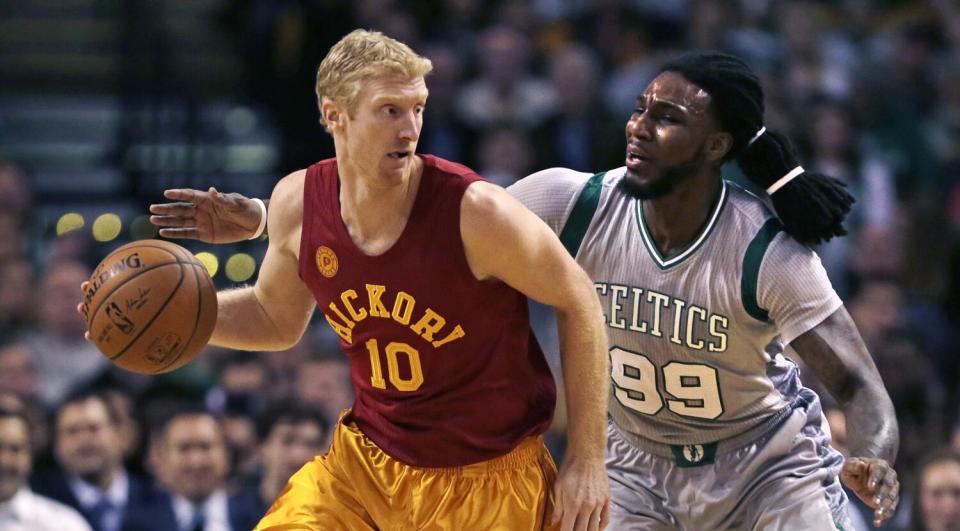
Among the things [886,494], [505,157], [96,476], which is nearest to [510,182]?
[505,157]

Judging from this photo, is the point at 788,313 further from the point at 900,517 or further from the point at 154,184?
the point at 154,184

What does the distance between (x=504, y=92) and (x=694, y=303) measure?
554cm

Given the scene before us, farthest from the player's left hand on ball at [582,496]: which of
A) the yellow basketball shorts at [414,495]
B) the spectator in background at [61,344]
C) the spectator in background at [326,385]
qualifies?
the spectator in background at [61,344]

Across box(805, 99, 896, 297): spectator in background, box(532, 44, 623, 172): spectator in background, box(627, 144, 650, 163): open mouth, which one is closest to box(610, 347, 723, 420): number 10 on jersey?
box(627, 144, 650, 163): open mouth

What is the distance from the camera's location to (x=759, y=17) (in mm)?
10859

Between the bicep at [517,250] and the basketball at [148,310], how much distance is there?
0.83m

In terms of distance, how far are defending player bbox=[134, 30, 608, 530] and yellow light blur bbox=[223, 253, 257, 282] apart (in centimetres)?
495

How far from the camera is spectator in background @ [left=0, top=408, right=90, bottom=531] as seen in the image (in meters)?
6.43

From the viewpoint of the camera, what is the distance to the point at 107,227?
9312 millimetres

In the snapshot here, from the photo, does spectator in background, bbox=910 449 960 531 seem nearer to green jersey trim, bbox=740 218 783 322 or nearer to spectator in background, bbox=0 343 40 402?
green jersey trim, bbox=740 218 783 322

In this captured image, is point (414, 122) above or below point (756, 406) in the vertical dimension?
above

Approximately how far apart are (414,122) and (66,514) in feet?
11.4

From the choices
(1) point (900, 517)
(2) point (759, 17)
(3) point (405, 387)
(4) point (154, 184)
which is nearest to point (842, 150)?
(2) point (759, 17)

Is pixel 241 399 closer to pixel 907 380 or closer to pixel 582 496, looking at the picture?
pixel 907 380
